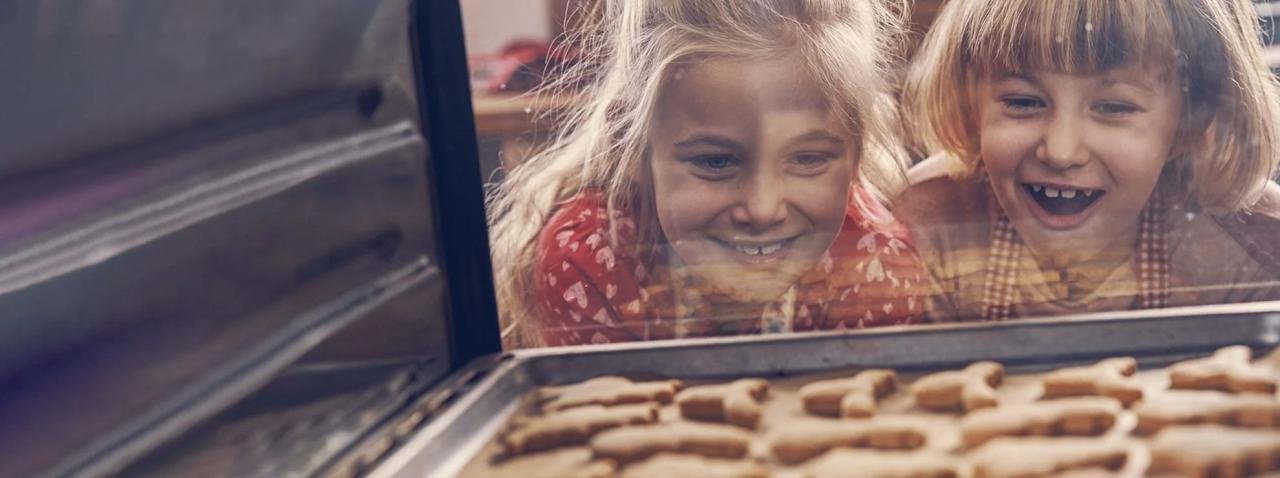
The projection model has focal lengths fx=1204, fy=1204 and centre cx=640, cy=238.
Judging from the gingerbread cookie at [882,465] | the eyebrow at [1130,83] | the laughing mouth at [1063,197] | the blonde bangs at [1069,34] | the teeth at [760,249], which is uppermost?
the blonde bangs at [1069,34]

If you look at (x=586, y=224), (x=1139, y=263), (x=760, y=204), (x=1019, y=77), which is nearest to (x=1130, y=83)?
(x=1019, y=77)

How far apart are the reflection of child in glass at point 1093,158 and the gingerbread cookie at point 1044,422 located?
1.07 feet

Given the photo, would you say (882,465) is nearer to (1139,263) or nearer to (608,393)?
(608,393)

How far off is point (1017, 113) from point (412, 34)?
0.80m

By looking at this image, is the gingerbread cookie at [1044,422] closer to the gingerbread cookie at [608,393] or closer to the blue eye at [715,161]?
the gingerbread cookie at [608,393]

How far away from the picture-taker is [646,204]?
1.66 m

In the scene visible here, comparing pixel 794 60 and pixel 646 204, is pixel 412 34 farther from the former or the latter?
pixel 794 60

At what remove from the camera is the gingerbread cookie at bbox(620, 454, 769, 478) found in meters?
1.24

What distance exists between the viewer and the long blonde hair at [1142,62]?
1.53 metres

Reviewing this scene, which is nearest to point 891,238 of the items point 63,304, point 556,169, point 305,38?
point 556,169

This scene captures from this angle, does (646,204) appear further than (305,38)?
Yes

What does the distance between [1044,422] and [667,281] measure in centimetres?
56

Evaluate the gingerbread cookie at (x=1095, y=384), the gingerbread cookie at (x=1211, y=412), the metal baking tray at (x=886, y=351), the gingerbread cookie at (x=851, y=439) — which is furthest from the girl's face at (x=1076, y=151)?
the gingerbread cookie at (x=851, y=439)

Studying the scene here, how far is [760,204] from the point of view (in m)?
1.63
